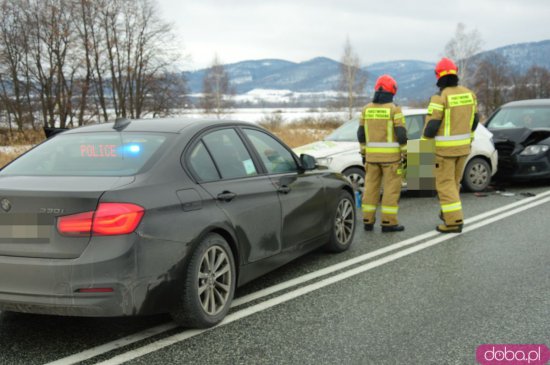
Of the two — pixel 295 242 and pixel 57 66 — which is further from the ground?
pixel 57 66

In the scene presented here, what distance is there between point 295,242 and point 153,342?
1.76 meters

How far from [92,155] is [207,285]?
4.07 ft

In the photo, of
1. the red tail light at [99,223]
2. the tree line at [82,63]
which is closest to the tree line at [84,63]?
the tree line at [82,63]

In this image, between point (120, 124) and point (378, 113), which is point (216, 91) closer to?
point (378, 113)

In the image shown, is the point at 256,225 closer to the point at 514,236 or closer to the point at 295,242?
the point at 295,242

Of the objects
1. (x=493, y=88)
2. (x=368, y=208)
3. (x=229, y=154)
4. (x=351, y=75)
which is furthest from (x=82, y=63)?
(x=493, y=88)

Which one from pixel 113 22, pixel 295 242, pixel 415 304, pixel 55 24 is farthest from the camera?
pixel 113 22

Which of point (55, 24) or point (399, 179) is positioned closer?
point (399, 179)

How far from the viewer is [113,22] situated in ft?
175

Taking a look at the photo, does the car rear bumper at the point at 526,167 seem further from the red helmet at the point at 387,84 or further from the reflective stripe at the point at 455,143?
the red helmet at the point at 387,84

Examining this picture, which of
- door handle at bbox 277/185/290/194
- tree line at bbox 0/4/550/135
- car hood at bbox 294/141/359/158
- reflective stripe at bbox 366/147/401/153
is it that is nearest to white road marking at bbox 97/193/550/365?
door handle at bbox 277/185/290/194

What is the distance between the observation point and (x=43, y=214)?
3.31 m

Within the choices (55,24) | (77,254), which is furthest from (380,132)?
(55,24)

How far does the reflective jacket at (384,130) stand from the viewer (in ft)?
22.9
